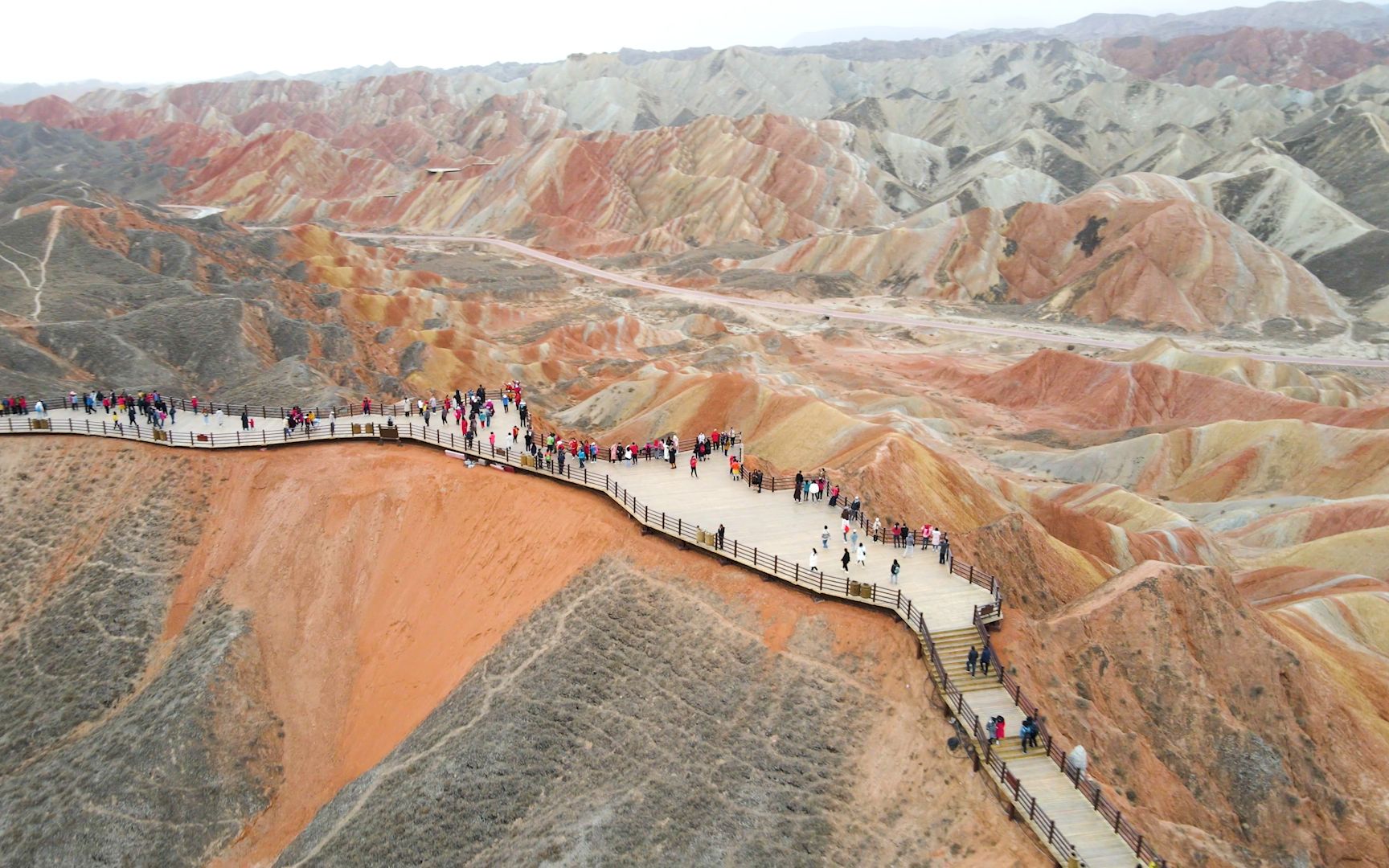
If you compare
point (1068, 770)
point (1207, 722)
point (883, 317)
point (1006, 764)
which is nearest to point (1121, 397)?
point (883, 317)

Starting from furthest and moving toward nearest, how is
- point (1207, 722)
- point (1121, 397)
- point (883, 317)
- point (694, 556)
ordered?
point (883, 317) → point (1121, 397) → point (694, 556) → point (1207, 722)

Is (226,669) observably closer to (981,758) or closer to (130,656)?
(130,656)

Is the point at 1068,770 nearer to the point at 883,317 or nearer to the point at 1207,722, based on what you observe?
A: the point at 1207,722

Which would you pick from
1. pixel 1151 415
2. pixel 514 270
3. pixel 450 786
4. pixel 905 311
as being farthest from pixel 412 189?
pixel 450 786

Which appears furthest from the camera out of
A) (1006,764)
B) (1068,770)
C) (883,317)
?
(883,317)

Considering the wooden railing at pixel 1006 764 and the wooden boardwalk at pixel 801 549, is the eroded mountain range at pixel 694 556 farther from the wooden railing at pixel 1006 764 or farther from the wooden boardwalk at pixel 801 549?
the wooden boardwalk at pixel 801 549

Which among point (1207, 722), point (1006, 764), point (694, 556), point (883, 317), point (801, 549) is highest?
point (801, 549)
